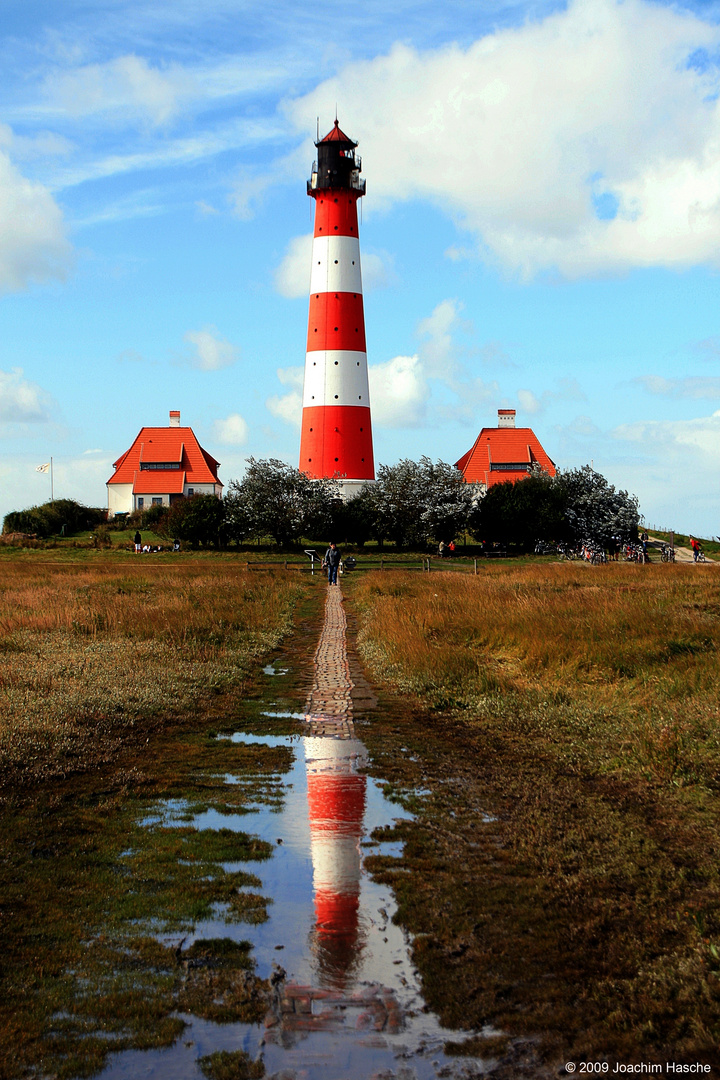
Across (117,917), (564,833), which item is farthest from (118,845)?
(564,833)

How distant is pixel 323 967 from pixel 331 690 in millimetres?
8136

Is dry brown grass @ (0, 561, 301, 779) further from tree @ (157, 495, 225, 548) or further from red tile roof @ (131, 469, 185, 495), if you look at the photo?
red tile roof @ (131, 469, 185, 495)

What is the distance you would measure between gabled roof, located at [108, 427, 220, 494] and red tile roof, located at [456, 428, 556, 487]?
20990 millimetres

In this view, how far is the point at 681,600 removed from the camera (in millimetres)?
21344

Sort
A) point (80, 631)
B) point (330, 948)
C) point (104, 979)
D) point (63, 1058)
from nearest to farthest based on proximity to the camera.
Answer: point (63, 1058), point (104, 979), point (330, 948), point (80, 631)

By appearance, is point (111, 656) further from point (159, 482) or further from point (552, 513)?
point (159, 482)

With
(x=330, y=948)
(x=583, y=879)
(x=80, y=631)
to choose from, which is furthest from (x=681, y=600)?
(x=330, y=948)

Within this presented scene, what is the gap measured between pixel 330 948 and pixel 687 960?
1784mm

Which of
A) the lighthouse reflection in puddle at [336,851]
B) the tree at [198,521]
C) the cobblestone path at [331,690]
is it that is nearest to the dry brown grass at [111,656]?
the cobblestone path at [331,690]

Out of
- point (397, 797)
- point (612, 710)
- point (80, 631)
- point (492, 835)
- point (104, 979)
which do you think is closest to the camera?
point (104, 979)

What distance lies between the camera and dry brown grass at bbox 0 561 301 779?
9.26m

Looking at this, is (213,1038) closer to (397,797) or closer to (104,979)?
(104,979)

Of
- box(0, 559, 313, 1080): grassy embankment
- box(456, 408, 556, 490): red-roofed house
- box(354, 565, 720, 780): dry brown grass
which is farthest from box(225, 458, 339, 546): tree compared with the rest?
box(0, 559, 313, 1080): grassy embankment

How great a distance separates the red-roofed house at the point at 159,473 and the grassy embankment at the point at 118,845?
5857 centimetres
